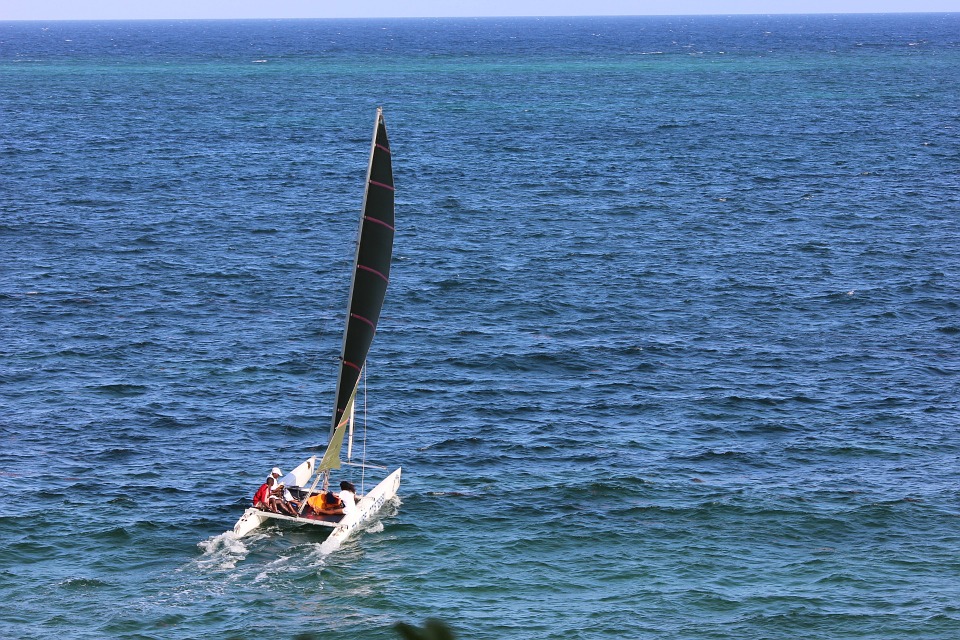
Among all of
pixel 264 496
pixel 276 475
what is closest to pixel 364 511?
pixel 276 475

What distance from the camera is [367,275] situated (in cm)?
4197

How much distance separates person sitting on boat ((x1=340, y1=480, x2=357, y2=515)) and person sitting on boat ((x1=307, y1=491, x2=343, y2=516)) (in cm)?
26

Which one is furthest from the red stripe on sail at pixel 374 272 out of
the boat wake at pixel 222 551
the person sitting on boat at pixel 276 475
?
the boat wake at pixel 222 551

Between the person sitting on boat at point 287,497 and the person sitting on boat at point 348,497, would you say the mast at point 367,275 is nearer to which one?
the person sitting on boat at point 348,497

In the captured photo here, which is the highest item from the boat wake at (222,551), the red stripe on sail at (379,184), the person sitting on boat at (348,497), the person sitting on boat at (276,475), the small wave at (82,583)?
the red stripe on sail at (379,184)

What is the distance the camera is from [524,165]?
408 ft

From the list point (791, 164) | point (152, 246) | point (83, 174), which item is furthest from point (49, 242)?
point (791, 164)

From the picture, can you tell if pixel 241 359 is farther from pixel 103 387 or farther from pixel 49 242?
pixel 49 242

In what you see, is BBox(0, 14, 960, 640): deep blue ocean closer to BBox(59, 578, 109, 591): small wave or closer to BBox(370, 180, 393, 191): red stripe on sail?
BBox(59, 578, 109, 591): small wave

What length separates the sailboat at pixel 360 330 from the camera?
41.1 metres

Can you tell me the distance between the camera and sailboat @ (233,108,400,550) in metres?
41.1

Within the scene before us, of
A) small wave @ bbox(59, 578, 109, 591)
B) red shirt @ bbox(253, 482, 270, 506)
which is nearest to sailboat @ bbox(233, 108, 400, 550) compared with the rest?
red shirt @ bbox(253, 482, 270, 506)

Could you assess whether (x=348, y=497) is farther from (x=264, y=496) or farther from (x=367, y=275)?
(x=367, y=275)

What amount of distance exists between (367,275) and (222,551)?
417 inches
